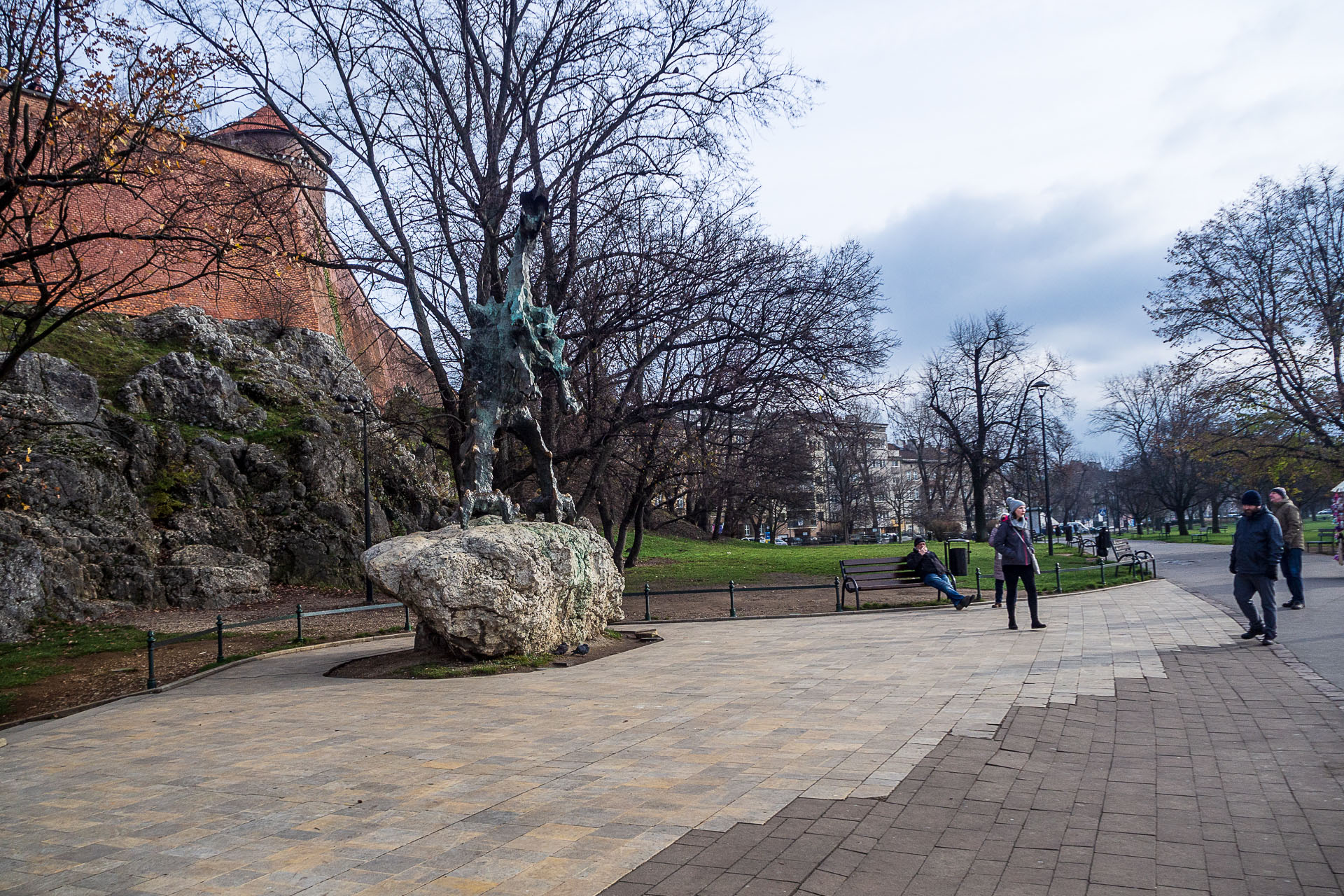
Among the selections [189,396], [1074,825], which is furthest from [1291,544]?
[189,396]

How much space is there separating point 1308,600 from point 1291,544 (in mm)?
897

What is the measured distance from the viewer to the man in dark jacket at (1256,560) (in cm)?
960

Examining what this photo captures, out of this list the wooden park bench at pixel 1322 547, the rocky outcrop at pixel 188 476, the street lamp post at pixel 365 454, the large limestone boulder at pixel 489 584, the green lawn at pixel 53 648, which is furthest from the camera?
the wooden park bench at pixel 1322 547

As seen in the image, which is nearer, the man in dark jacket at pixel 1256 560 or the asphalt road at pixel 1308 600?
the asphalt road at pixel 1308 600

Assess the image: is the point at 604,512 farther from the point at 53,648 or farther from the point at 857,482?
the point at 857,482

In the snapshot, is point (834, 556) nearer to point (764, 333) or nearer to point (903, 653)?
point (764, 333)

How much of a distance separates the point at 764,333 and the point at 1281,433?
73.3 ft

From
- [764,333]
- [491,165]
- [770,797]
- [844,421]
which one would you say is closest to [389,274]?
[491,165]

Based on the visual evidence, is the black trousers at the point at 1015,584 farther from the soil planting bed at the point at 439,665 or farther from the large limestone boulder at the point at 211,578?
the large limestone boulder at the point at 211,578

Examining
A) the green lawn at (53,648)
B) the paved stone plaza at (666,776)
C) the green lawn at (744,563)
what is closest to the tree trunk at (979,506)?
the green lawn at (744,563)

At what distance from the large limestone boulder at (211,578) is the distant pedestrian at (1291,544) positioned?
21.8m

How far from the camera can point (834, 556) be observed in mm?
31656

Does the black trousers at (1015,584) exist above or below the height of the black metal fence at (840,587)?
above

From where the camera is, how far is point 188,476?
23672 millimetres
